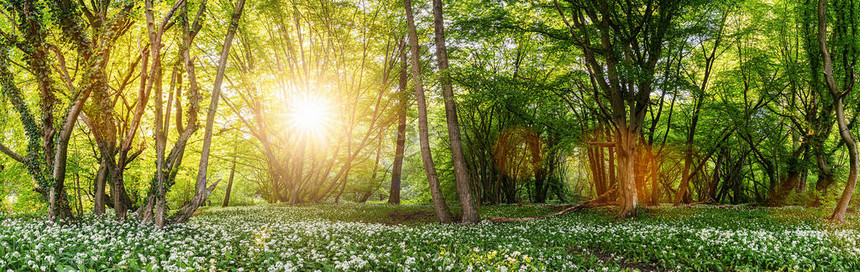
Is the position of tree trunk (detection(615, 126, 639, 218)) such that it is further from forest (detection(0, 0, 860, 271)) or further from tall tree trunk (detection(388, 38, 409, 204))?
tall tree trunk (detection(388, 38, 409, 204))

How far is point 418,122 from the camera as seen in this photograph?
19625 mm

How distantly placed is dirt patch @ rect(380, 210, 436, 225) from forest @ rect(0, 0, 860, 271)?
25 centimetres

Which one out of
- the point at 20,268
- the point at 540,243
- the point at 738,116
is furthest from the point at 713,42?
the point at 20,268

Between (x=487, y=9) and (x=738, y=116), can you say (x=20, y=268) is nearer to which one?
(x=487, y=9)

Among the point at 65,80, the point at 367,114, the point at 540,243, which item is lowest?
the point at 540,243

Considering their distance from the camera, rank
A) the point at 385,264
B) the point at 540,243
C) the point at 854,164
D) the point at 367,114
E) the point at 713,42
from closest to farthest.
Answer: the point at 385,264 < the point at 540,243 < the point at 854,164 < the point at 713,42 < the point at 367,114

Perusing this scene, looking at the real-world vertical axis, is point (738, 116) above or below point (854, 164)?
above

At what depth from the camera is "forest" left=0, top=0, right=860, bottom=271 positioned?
720 cm

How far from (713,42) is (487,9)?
44.0 ft

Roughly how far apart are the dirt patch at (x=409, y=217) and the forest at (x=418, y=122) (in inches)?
9.8

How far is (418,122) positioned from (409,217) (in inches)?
196

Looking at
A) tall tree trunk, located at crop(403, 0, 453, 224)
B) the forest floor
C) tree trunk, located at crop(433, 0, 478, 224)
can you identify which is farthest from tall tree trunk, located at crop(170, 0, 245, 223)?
tree trunk, located at crop(433, 0, 478, 224)

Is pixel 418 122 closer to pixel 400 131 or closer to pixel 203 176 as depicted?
pixel 400 131

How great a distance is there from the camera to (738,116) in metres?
18.9
